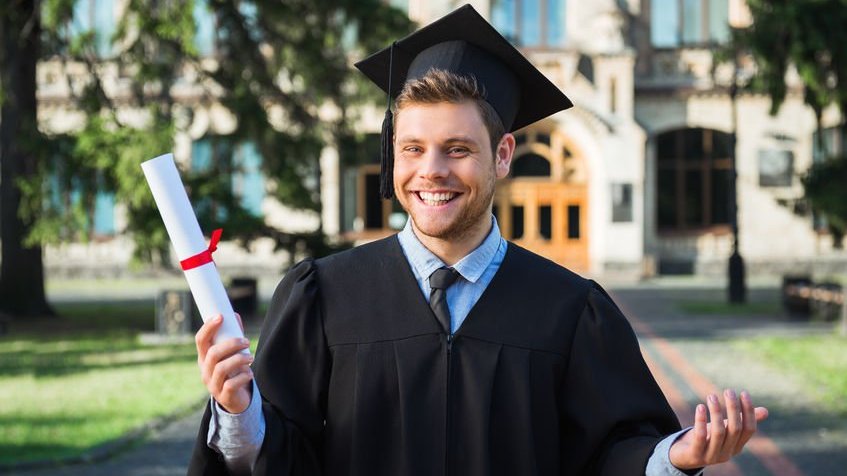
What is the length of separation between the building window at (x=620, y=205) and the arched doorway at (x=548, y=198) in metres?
1.25

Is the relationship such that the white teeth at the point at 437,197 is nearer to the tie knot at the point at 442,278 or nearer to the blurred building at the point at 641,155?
the tie knot at the point at 442,278

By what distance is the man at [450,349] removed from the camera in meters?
3.05

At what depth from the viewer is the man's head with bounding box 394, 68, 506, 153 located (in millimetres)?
3141

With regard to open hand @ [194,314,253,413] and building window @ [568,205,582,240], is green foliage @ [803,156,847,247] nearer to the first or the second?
building window @ [568,205,582,240]

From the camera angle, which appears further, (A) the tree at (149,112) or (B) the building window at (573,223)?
(B) the building window at (573,223)

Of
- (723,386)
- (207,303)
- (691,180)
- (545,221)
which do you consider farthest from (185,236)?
(691,180)

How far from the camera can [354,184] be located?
116 ft

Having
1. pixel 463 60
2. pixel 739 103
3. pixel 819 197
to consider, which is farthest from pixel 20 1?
pixel 739 103

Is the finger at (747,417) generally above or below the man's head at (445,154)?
below

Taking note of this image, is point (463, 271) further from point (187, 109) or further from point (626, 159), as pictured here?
point (626, 159)

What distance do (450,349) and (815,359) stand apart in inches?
492

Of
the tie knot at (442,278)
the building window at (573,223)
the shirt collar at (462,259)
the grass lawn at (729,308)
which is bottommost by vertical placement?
the grass lawn at (729,308)

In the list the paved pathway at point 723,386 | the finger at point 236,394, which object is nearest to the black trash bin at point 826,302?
the paved pathway at point 723,386

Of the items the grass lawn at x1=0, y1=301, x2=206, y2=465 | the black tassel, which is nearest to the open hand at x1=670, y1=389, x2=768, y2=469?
the black tassel
